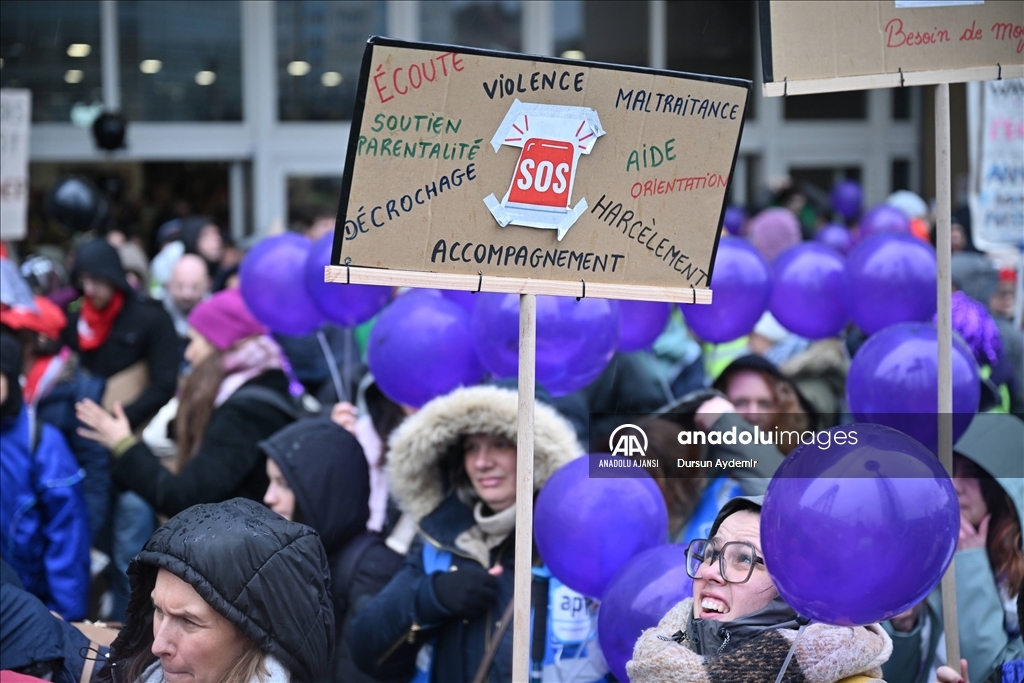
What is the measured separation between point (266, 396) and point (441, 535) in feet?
3.60

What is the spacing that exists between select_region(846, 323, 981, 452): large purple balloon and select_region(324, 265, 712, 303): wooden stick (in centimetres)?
88

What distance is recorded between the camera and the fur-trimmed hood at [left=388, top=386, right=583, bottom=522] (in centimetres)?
283

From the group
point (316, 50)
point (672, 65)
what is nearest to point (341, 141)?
point (316, 50)

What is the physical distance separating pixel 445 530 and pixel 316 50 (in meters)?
9.58

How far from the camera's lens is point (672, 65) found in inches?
497

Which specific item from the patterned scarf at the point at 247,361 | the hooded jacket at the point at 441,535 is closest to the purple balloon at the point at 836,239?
the patterned scarf at the point at 247,361

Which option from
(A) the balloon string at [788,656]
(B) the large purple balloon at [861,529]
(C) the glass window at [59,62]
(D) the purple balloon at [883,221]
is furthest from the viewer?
(C) the glass window at [59,62]

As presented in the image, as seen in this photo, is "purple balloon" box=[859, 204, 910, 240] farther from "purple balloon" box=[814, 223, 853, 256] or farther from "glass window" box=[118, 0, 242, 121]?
"glass window" box=[118, 0, 242, 121]

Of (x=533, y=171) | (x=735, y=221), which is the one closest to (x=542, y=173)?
(x=533, y=171)

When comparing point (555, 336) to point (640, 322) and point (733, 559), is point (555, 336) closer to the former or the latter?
point (640, 322)

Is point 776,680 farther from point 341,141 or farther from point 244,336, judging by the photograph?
point 341,141

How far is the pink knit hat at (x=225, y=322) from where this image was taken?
163 inches

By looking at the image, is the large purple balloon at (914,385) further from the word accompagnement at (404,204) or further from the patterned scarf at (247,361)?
the patterned scarf at (247,361)

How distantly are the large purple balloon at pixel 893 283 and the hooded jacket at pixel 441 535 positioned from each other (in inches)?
49.5
